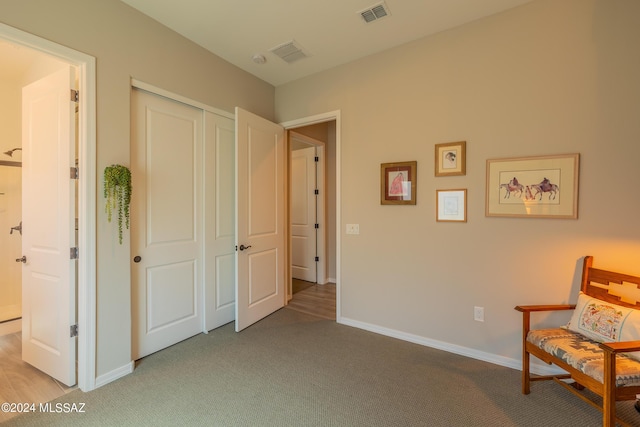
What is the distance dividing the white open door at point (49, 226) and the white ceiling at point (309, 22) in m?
1.04

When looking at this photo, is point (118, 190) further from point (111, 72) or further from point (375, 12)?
point (375, 12)

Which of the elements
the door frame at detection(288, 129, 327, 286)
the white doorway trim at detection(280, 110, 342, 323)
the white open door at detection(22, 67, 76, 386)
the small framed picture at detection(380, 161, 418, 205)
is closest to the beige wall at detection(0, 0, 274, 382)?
the white open door at detection(22, 67, 76, 386)

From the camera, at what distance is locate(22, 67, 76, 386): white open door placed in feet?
6.55

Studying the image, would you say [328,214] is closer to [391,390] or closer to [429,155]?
[429,155]

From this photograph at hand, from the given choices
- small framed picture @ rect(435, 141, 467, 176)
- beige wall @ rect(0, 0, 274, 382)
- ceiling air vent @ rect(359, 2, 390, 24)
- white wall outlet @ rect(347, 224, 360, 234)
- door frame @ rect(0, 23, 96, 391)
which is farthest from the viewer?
white wall outlet @ rect(347, 224, 360, 234)

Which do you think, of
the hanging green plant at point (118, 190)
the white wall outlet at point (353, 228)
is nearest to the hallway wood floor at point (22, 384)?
the hanging green plant at point (118, 190)

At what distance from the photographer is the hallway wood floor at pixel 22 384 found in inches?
75.0

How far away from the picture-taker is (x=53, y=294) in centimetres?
209

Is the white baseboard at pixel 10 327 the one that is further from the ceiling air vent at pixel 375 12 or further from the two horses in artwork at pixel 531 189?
the two horses in artwork at pixel 531 189

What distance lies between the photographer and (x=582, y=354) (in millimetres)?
1584

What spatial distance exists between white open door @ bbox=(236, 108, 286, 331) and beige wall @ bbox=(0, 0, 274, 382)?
0.91 meters

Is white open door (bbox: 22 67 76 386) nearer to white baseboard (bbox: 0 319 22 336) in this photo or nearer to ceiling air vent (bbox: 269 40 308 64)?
white baseboard (bbox: 0 319 22 336)

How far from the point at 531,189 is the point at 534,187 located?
0.08 feet

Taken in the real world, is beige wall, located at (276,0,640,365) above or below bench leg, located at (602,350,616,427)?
above
